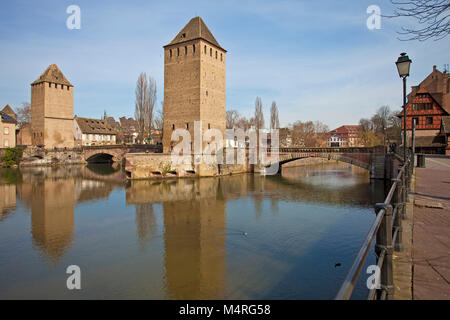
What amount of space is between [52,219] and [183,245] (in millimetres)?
6961

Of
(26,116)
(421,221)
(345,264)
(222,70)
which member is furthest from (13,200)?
(26,116)

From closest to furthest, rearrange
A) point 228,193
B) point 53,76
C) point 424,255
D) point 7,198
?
point 424,255, point 7,198, point 228,193, point 53,76

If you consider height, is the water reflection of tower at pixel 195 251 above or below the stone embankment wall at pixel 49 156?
below

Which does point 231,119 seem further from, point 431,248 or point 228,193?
point 431,248

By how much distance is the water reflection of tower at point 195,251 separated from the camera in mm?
6927

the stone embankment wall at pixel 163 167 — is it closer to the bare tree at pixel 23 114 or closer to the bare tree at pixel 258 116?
the bare tree at pixel 258 116

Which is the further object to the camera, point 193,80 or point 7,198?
point 193,80

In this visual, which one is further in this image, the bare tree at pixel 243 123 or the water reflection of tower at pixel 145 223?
the bare tree at pixel 243 123

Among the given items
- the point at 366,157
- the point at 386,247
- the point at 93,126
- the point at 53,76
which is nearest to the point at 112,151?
the point at 53,76

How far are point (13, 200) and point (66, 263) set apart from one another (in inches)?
470

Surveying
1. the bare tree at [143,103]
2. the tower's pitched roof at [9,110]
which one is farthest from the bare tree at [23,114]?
the bare tree at [143,103]

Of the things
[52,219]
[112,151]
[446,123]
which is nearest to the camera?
[52,219]

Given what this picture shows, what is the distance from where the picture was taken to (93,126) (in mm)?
59812

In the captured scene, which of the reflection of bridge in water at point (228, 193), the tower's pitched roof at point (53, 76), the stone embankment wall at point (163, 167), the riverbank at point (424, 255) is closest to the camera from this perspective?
the riverbank at point (424, 255)
